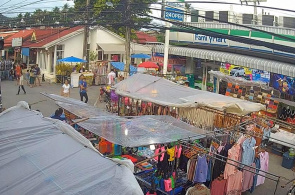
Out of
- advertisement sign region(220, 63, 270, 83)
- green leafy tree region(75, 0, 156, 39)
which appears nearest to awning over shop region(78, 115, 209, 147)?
green leafy tree region(75, 0, 156, 39)

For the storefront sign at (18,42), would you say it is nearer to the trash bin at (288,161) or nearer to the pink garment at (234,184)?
the trash bin at (288,161)

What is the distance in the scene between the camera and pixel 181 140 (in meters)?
6.82

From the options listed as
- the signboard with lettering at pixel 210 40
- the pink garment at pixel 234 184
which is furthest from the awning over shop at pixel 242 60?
the pink garment at pixel 234 184

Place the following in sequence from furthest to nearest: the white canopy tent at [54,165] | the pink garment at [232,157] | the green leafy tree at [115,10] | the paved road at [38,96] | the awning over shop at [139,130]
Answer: the paved road at [38,96] < the green leafy tree at [115,10] < the pink garment at [232,157] < the awning over shop at [139,130] < the white canopy tent at [54,165]

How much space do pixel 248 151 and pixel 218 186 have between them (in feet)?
4.00

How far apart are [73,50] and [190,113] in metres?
17.2

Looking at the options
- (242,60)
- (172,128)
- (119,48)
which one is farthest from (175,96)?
(119,48)

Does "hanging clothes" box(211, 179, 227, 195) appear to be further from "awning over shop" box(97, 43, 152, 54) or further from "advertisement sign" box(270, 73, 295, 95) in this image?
"awning over shop" box(97, 43, 152, 54)

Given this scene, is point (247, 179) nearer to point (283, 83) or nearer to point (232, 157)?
point (232, 157)

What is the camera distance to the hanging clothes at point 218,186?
755 centimetres

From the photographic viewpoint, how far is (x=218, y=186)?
24.8ft


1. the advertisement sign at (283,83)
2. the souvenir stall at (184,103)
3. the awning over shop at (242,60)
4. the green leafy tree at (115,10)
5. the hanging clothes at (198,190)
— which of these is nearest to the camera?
the hanging clothes at (198,190)

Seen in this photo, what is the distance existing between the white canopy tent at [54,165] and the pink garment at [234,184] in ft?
12.9

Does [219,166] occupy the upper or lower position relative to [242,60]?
lower
